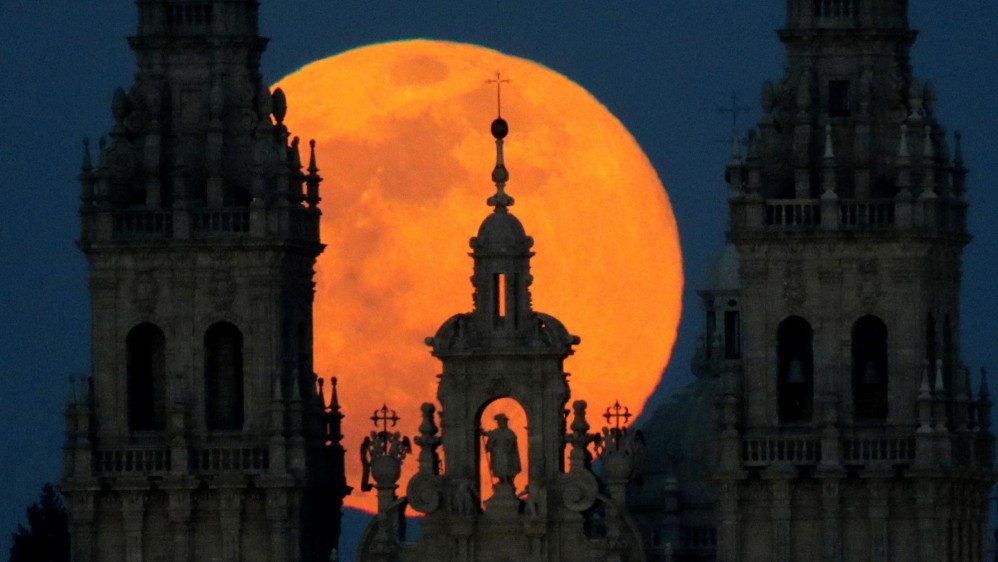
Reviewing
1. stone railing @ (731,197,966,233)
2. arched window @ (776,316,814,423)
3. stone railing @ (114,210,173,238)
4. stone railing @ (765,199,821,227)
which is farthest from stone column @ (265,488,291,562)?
stone railing @ (765,199,821,227)

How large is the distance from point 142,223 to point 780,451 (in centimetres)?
1347

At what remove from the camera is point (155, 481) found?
119 meters

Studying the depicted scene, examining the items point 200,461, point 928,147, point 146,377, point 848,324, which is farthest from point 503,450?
point 928,147

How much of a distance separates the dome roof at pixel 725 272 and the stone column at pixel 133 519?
1500 centimetres

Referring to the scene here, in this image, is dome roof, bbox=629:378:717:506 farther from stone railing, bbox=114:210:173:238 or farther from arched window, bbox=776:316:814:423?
stone railing, bbox=114:210:173:238

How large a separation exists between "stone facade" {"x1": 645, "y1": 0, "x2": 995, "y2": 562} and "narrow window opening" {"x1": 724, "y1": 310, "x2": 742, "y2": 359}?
790 centimetres

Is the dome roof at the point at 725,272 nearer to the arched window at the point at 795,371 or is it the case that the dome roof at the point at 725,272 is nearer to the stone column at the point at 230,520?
the arched window at the point at 795,371

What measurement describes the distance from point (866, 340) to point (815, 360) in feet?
4.15

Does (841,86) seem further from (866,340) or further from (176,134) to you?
(176,134)

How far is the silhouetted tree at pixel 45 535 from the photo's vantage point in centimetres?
13875

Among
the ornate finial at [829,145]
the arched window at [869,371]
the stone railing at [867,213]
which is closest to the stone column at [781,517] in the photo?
the arched window at [869,371]

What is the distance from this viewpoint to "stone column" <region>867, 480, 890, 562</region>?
116812 millimetres

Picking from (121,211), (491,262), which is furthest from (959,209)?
(121,211)

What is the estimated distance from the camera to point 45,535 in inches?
5487
